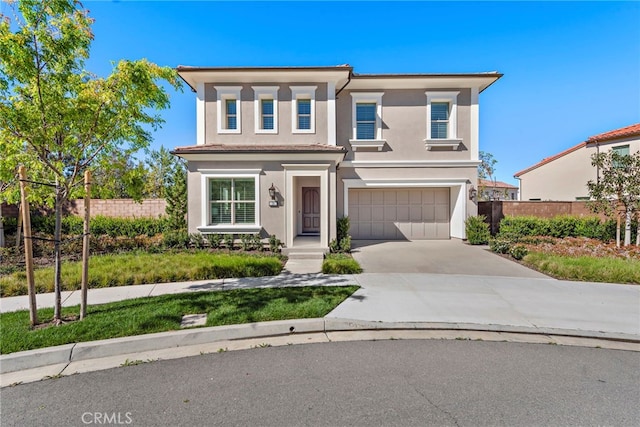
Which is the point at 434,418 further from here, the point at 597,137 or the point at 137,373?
the point at 597,137

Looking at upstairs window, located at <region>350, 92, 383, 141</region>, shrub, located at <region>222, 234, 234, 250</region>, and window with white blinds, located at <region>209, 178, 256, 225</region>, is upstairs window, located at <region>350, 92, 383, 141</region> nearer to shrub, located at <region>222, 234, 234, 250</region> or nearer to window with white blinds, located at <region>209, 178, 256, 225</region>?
window with white blinds, located at <region>209, 178, 256, 225</region>

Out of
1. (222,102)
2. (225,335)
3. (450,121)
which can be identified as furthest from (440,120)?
(225,335)

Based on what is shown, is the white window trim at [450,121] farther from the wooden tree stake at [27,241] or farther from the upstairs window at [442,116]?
the wooden tree stake at [27,241]

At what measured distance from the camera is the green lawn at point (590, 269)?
7.33 m

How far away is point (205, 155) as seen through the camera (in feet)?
36.2

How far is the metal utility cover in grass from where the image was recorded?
15.0ft

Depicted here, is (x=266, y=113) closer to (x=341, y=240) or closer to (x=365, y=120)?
(x=365, y=120)

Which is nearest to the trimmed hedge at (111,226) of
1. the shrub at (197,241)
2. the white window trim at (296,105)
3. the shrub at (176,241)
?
→ the shrub at (176,241)

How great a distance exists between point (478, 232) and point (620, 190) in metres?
5.45

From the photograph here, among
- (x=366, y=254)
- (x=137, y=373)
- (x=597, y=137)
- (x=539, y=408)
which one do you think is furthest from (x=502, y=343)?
(x=597, y=137)

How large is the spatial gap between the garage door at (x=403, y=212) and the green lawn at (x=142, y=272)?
701 cm

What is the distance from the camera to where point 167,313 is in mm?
4934

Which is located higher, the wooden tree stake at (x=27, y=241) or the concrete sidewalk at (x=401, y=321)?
the wooden tree stake at (x=27, y=241)

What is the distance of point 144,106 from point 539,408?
6983 millimetres
